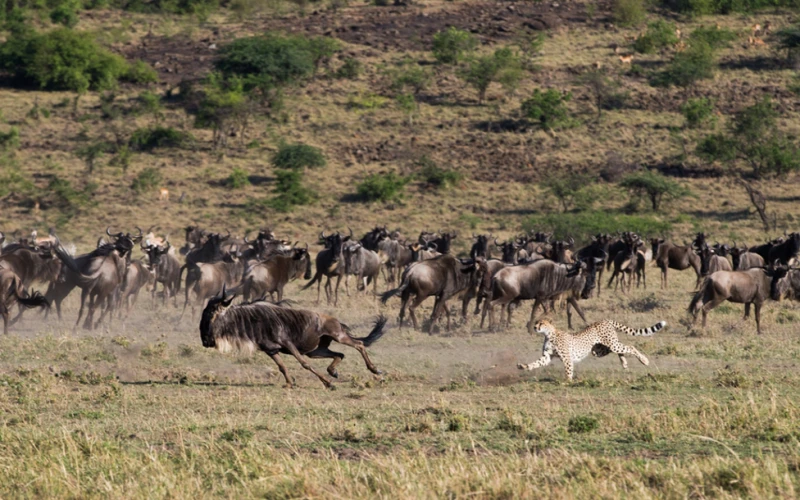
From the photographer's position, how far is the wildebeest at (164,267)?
20.5m

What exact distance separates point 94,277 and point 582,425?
11.0 meters

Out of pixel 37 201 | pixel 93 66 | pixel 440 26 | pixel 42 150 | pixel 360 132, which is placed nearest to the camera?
pixel 37 201

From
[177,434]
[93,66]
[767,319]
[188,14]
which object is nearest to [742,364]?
[767,319]

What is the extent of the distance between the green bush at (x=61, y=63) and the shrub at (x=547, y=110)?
66.2ft

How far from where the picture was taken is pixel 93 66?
51.6m

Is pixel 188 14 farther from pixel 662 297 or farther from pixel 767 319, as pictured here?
pixel 767 319

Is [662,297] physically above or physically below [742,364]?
below

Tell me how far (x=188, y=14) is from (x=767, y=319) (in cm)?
5380

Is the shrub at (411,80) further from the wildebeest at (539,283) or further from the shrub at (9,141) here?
the wildebeest at (539,283)

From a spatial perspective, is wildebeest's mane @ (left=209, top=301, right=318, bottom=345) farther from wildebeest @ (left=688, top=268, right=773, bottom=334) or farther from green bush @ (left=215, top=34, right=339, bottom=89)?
green bush @ (left=215, top=34, right=339, bottom=89)

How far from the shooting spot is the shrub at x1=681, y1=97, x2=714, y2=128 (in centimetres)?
4759

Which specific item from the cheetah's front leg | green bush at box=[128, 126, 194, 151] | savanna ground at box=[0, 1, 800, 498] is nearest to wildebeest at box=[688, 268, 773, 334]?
savanna ground at box=[0, 1, 800, 498]

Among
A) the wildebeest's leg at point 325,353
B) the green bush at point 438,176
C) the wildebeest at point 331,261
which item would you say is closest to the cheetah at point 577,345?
the wildebeest's leg at point 325,353

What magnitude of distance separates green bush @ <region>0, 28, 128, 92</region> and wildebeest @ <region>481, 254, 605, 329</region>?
38364 mm
